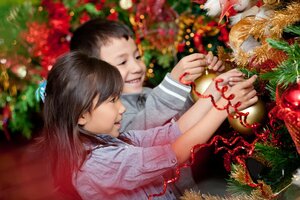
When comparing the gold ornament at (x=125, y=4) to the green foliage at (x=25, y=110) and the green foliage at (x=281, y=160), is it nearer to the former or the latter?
the green foliage at (x=25, y=110)

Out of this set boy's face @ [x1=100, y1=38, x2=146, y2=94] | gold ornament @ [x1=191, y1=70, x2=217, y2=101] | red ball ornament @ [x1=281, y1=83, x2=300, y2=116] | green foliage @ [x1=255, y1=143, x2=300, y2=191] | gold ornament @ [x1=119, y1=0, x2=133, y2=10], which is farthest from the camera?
gold ornament @ [x1=119, y1=0, x2=133, y2=10]

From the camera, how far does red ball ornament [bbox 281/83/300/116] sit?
0.53 metres

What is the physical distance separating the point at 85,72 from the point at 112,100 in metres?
0.08

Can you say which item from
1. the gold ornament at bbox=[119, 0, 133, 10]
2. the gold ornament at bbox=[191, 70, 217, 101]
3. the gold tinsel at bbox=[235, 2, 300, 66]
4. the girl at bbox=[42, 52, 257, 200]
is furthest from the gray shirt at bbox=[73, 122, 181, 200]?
the gold ornament at bbox=[119, 0, 133, 10]

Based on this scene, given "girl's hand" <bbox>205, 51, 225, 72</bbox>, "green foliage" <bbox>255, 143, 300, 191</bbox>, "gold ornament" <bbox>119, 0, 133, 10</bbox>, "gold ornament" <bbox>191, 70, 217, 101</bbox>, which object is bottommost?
"green foliage" <bbox>255, 143, 300, 191</bbox>

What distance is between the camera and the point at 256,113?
0.70 meters

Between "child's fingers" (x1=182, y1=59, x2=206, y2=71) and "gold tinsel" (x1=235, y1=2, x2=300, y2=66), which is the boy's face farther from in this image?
"gold tinsel" (x1=235, y1=2, x2=300, y2=66)

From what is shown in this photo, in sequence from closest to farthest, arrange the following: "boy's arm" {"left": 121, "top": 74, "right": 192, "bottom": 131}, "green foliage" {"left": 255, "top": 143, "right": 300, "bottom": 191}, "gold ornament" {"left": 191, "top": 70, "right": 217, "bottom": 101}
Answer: "green foliage" {"left": 255, "top": 143, "right": 300, "bottom": 191} < "gold ornament" {"left": 191, "top": 70, "right": 217, "bottom": 101} < "boy's arm" {"left": 121, "top": 74, "right": 192, "bottom": 131}

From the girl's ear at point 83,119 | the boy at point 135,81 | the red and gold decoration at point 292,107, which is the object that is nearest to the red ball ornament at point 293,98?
the red and gold decoration at point 292,107

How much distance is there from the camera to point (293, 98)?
1.74 feet

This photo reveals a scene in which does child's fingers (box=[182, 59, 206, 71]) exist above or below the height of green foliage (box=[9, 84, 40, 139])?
above

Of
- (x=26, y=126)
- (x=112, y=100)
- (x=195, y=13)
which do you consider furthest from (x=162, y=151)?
(x=26, y=126)

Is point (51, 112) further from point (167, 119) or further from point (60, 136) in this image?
point (167, 119)

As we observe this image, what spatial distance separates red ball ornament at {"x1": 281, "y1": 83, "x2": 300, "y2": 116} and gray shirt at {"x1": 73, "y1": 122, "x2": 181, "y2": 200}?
0.31 meters
